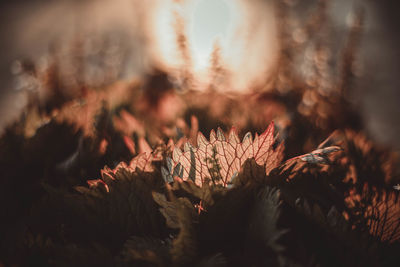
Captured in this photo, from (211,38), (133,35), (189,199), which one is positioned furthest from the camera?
(133,35)

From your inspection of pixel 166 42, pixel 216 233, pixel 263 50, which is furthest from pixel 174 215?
pixel 263 50

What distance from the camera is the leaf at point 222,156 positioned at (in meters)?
0.44

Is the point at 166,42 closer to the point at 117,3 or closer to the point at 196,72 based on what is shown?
the point at 196,72

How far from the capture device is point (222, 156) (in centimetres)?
44

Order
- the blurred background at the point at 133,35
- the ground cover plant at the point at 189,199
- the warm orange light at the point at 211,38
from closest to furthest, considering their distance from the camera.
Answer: the ground cover plant at the point at 189,199 < the warm orange light at the point at 211,38 < the blurred background at the point at 133,35

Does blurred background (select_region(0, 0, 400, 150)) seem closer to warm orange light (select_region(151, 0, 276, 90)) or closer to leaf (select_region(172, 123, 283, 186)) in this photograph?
warm orange light (select_region(151, 0, 276, 90))

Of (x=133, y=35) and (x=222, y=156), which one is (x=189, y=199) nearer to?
(x=222, y=156)

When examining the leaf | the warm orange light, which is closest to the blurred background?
the warm orange light

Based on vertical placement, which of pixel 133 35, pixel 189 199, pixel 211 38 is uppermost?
pixel 133 35

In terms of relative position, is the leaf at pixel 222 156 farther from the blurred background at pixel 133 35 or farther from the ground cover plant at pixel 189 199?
the blurred background at pixel 133 35

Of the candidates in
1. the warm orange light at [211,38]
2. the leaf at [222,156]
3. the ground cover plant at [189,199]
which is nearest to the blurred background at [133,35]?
the warm orange light at [211,38]

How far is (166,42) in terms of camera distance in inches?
53.7

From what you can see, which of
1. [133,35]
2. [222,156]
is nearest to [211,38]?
[222,156]

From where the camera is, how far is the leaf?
0.44 metres
